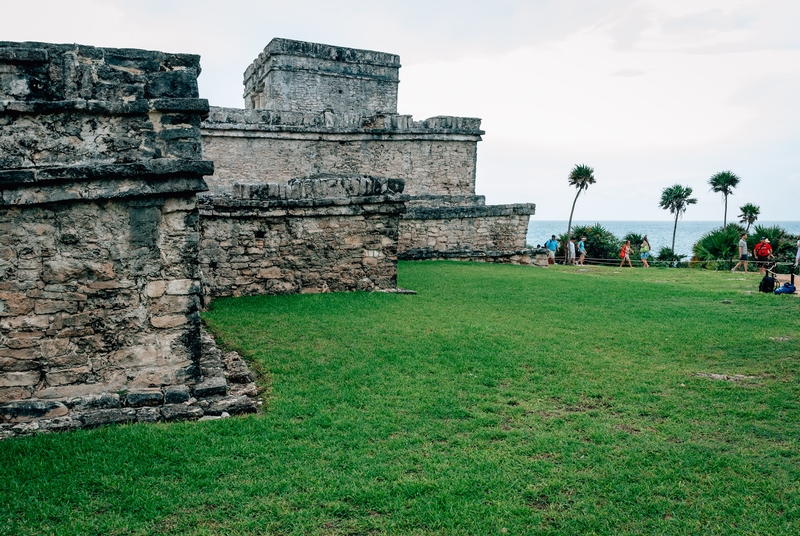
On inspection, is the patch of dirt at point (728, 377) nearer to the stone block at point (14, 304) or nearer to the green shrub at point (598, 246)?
the stone block at point (14, 304)

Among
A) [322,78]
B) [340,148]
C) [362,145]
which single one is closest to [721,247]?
[362,145]

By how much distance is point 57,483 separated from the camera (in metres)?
4.13

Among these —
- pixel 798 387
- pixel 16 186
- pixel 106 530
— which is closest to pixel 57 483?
pixel 106 530

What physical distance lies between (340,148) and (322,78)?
3637 millimetres

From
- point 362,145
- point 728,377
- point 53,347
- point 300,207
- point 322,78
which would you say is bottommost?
point 728,377

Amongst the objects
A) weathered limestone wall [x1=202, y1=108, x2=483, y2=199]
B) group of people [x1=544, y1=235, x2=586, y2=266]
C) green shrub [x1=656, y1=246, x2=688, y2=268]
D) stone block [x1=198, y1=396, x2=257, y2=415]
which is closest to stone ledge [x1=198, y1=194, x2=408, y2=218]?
stone block [x1=198, y1=396, x2=257, y2=415]

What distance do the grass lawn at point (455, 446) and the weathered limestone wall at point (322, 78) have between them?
14739mm

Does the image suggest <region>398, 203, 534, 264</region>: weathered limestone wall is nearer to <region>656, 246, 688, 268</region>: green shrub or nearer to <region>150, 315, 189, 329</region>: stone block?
<region>656, 246, 688, 268</region>: green shrub

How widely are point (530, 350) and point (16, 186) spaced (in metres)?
5.75

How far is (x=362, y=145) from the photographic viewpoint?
2002 centimetres

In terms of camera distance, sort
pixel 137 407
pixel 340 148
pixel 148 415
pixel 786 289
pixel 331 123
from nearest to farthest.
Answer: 1. pixel 148 415
2. pixel 137 407
3. pixel 786 289
4. pixel 331 123
5. pixel 340 148

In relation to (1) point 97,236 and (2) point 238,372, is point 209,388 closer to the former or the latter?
(2) point 238,372

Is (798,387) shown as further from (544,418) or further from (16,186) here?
(16,186)

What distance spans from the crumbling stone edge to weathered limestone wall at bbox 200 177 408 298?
474cm
